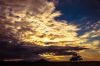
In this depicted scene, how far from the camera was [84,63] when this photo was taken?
653 cm

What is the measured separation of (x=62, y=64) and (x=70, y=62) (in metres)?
0.31

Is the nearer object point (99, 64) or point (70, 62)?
point (70, 62)

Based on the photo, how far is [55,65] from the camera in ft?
21.0

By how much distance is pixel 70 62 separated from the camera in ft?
20.8

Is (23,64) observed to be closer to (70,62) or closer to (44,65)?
(44,65)

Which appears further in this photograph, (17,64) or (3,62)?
(17,64)

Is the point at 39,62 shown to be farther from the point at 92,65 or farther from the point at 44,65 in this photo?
the point at 92,65

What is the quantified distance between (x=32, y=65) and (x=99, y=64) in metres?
1.95

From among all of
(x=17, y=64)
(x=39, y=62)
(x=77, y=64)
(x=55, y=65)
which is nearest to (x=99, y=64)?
(x=77, y=64)

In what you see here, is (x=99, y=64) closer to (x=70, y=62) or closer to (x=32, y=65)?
(x=70, y=62)

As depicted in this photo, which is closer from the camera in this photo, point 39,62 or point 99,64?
point 39,62

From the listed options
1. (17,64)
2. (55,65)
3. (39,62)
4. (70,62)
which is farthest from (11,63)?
(70,62)

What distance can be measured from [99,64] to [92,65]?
0.68 feet

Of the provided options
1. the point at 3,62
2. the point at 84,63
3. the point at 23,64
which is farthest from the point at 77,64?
the point at 3,62
